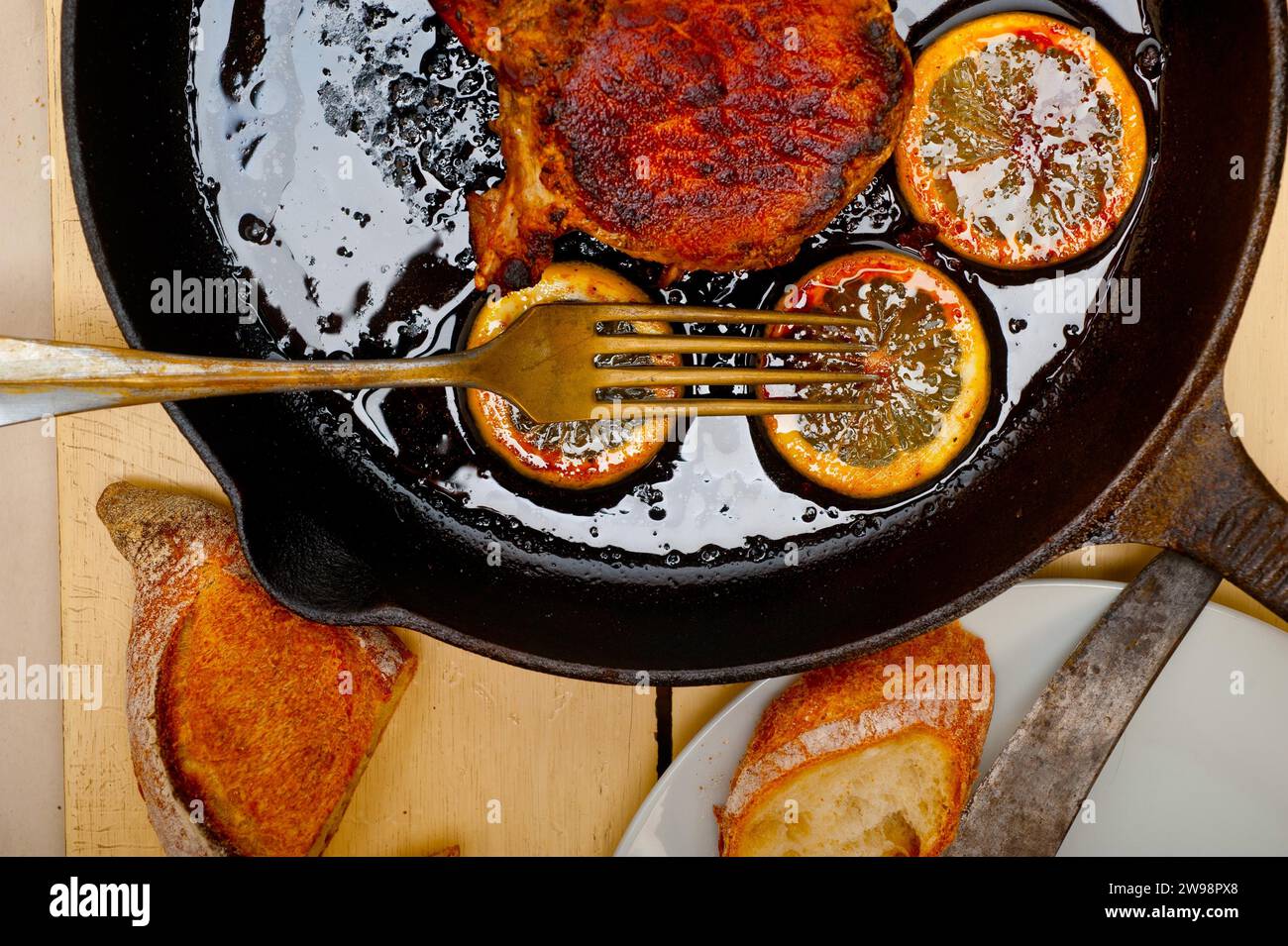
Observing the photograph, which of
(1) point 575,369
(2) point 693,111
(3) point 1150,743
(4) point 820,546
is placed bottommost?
(3) point 1150,743

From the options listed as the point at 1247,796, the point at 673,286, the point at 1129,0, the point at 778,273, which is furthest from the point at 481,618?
the point at 1129,0

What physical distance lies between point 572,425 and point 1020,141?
1120 mm

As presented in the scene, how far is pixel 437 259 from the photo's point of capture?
2.08 metres

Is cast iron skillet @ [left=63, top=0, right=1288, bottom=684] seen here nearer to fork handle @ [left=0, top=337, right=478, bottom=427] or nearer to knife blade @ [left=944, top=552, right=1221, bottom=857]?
fork handle @ [left=0, top=337, right=478, bottom=427]

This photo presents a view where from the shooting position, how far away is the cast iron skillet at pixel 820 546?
5.75 ft

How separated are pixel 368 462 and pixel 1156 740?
1915mm

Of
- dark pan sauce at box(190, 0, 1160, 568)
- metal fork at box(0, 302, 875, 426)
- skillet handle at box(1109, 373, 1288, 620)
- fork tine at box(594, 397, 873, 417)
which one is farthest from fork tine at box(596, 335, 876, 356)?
skillet handle at box(1109, 373, 1288, 620)

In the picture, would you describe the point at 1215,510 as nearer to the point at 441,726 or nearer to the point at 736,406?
the point at 736,406

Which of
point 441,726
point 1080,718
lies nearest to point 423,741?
point 441,726

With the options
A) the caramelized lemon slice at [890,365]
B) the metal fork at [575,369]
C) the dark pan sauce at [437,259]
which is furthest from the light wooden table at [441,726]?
the metal fork at [575,369]

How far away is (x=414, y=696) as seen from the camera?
2.22m

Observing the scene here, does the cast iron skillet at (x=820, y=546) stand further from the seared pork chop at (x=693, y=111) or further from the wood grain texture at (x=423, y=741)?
the seared pork chop at (x=693, y=111)

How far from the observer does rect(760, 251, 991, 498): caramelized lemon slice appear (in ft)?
6.58

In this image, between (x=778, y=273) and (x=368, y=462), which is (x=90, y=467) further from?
(x=778, y=273)
